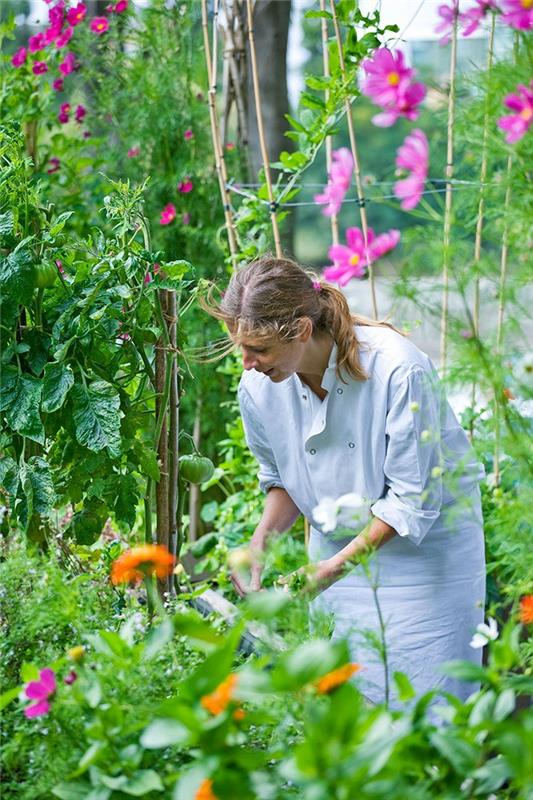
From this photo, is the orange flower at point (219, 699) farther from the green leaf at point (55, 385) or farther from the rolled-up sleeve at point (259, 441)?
the rolled-up sleeve at point (259, 441)

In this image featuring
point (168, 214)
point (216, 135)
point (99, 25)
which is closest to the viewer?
point (216, 135)

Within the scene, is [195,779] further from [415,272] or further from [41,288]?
[41,288]

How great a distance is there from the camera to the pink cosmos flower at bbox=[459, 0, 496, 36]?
1021mm

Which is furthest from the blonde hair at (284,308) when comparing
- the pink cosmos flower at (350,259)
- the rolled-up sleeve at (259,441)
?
the pink cosmos flower at (350,259)

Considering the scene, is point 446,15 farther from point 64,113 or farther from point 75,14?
point 64,113

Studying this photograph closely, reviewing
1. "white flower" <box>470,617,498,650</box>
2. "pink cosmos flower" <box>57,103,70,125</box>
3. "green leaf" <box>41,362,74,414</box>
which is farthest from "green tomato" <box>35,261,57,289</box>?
"pink cosmos flower" <box>57,103,70,125</box>

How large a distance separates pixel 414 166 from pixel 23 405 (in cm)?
80

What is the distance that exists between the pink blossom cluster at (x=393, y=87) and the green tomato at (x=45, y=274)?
69 centimetres

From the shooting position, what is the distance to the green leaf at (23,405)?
1.62 metres

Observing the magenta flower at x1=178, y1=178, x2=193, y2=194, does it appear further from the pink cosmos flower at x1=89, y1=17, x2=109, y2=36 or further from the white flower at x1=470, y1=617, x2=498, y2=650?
the white flower at x1=470, y1=617, x2=498, y2=650

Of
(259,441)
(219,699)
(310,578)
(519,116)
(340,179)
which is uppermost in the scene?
(519,116)

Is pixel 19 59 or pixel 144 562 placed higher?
pixel 19 59

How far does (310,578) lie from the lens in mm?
1255

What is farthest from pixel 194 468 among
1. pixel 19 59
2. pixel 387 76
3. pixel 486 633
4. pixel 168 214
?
pixel 19 59
